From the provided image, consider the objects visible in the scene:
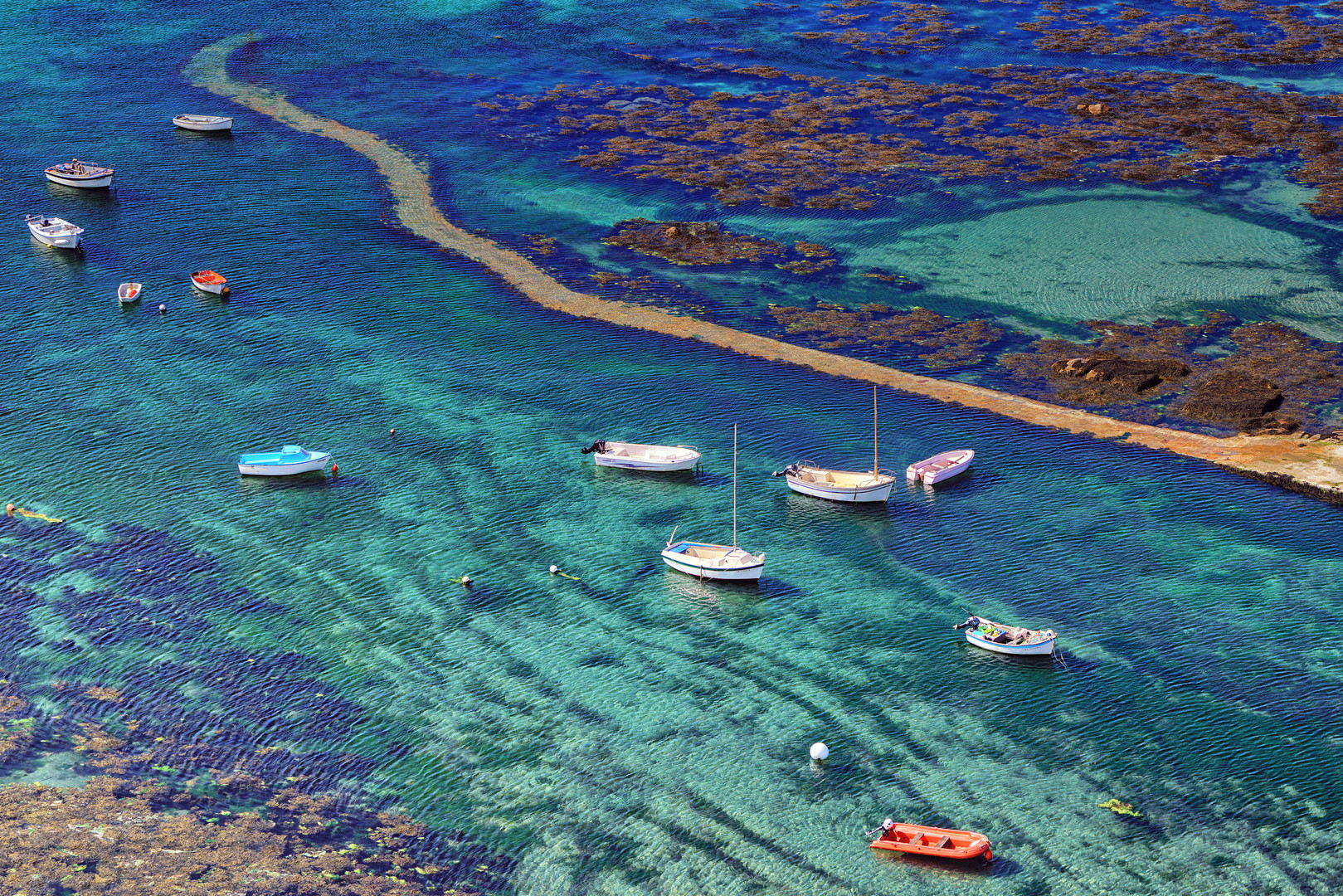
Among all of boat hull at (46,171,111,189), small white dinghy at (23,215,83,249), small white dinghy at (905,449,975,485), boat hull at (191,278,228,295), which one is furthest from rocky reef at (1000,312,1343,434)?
boat hull at (46,171,111,189)

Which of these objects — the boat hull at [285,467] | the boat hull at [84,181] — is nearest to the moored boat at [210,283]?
the boat hull at [84,181]

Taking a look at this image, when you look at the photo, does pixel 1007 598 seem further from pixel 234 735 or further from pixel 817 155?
pixel 817 155

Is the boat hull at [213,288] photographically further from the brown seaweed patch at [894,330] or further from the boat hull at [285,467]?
the brown seaweed patch at [894,330]

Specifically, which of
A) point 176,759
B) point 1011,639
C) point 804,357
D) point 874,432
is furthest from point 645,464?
point 176,759

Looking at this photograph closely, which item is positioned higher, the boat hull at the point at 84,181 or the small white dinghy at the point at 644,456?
the boat hull at the point at 84,181

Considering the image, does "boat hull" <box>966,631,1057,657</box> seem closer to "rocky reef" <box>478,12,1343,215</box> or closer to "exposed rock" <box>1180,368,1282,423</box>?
"exposed rock" <box>1180,368,1282,423</box>

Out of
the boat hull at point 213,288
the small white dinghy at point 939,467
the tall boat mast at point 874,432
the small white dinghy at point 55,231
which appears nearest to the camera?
the tall boat mast at point 874,432

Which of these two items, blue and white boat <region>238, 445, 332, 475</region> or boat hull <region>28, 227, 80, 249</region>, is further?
boat hull <region>28, 227, 80, 249</region>
